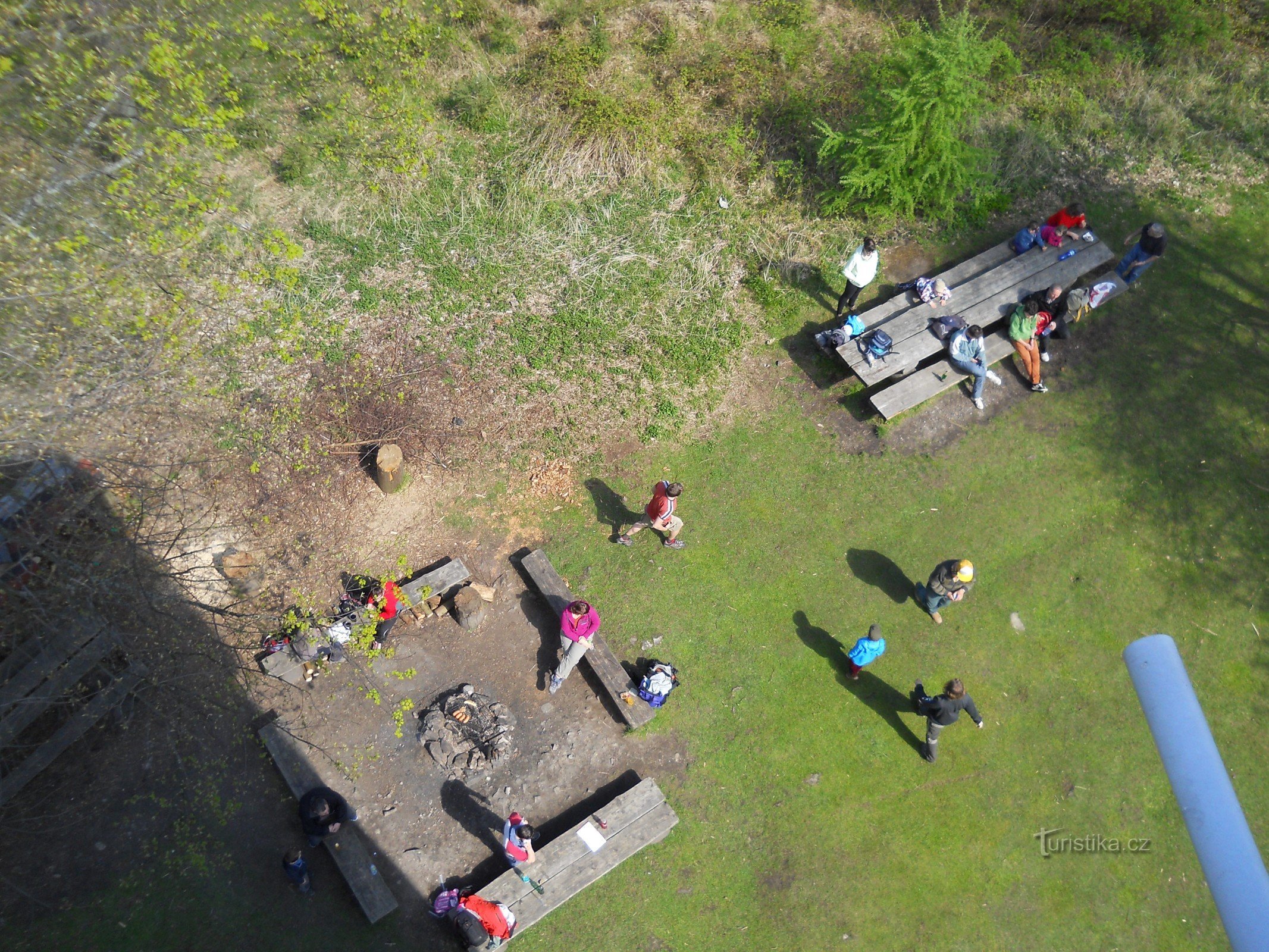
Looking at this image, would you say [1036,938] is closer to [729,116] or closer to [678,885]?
[678,885]

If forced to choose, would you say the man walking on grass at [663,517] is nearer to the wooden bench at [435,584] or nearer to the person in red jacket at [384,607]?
the wooden bench at [435,584]

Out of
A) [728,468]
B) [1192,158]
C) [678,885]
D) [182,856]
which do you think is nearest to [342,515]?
[182,856]

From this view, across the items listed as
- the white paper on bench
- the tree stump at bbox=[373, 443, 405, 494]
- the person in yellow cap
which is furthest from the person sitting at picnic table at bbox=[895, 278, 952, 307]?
the white paper on bench

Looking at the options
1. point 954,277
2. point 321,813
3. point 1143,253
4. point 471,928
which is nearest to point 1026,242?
point 954,277

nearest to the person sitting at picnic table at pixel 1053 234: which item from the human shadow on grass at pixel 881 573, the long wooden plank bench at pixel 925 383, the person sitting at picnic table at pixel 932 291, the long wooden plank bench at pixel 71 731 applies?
the long wooden plank bench at pixel 925 383

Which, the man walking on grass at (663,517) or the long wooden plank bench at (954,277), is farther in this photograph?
the long wooden plank bench at (954,277)

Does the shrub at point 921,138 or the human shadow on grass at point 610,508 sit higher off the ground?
the shrub at point 921,138

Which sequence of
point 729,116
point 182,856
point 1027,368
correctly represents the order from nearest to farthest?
point 182,856, point 1027,368, point 729,116
